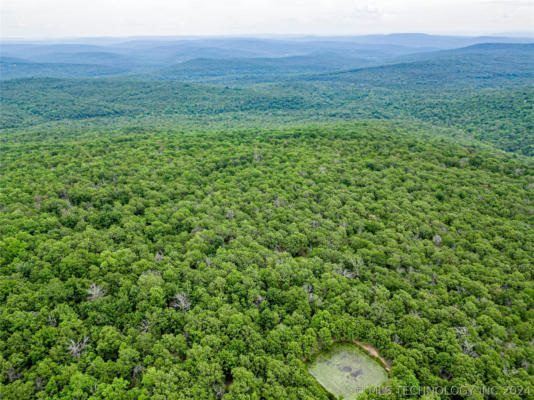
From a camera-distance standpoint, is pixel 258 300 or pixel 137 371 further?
pixel 258 300

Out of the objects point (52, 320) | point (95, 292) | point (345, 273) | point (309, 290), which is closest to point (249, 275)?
point (309, 290)

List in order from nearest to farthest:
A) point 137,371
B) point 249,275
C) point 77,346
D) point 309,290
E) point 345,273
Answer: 1. point 137,371
2. point 77,346
3. point 309,290
4. point 249,275
5. point 345,273

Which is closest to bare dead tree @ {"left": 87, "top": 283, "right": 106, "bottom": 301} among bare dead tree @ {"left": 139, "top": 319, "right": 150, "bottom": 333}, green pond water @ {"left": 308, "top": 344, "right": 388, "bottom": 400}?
bare dead tree @ {"left": 139, "top": 319, "right": 150, "bottom": 333}

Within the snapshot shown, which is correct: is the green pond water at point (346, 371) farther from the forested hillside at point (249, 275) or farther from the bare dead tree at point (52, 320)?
the bare dead tree at point (52, 320)

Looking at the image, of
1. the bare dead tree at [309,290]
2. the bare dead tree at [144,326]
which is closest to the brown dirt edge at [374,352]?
the bare dead tree at [309,290]

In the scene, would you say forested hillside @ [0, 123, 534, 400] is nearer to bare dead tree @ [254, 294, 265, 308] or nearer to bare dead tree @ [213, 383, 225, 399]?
bare dead tree @ [213, 383, 225, 399]

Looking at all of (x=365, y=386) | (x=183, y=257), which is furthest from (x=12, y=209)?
(x=365, y=386)

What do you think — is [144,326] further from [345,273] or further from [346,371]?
[345,273]

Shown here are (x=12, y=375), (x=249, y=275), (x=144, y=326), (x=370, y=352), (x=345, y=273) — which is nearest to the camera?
(x=12, y=375)
